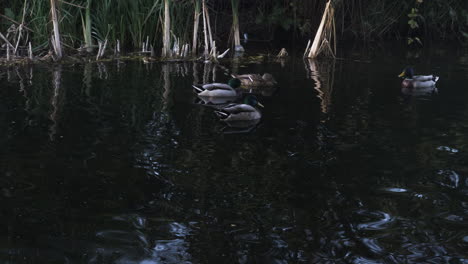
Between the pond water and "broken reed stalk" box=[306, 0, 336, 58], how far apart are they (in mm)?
3881

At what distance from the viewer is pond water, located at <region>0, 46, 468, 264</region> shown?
5270 millimetres

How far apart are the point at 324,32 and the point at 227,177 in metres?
9.58

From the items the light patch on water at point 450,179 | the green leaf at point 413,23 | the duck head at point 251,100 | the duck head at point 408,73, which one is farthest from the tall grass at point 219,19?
the light patch on water at point 450,179

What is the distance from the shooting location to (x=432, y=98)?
11789mm

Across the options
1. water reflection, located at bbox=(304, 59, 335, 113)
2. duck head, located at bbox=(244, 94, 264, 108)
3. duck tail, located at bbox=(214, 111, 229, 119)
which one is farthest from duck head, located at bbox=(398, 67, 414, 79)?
duck tail, located at bbox=(214, 111, 229, 119)

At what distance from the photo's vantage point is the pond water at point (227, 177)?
17.3 ft

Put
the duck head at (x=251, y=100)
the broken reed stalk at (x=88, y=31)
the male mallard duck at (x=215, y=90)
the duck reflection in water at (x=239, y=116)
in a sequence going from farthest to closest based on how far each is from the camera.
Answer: the broken reed stalk at (x=88, y=31), the male mallard duck at (x=215, y=90), the duck head at (x=251, y=100), the duck reflection in water at (x=239, y=116)

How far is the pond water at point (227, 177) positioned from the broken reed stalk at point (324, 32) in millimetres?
3881

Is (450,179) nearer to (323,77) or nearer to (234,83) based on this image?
(234,83)

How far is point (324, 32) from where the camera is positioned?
1568cm

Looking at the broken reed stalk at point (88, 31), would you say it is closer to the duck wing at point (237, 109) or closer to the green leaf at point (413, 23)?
the duck wing at point (237, 109)

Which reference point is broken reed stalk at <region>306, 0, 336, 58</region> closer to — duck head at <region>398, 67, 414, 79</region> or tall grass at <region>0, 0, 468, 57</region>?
tall grass at <region>0, 0, 468, 57</region>

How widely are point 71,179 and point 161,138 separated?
5.93 feet

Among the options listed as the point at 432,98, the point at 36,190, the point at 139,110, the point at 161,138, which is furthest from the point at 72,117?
the point at 432,98
